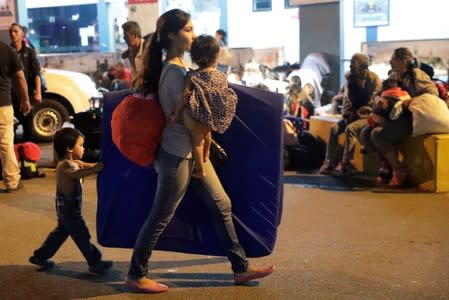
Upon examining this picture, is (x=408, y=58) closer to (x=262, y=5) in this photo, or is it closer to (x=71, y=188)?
(x=71, y=188)

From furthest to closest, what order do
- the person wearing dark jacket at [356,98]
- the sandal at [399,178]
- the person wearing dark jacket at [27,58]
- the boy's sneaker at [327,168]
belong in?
the person wearing dark jacket at [27,58], the boy's sneaker at [327,168], the person wearing dark jacket at [356,98], the sandal at [399,178]

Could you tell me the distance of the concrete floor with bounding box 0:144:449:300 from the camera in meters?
4.33

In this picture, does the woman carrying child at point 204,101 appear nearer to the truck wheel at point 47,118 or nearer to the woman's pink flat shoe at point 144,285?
the woman's pink flat shoe at point 144,285

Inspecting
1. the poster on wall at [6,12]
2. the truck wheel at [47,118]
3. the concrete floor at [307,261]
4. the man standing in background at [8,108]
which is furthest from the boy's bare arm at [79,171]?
the poster on wall at [6,12]

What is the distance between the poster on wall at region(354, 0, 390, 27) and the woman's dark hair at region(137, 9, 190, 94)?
31.6 ft


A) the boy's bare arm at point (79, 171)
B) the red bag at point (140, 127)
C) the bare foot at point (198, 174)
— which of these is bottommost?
the boy's bare arm at point (79, 171)

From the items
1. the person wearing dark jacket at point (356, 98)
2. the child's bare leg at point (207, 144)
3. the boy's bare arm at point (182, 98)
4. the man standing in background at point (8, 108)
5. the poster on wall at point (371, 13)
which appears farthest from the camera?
the poster on wall at point (371, 13)

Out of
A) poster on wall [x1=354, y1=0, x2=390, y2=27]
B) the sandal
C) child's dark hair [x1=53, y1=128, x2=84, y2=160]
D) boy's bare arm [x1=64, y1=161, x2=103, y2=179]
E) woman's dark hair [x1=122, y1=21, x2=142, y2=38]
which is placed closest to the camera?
boy's bare arm [x1=64, y1=161, x2=103, y2=179]

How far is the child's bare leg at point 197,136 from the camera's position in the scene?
12.8 ft

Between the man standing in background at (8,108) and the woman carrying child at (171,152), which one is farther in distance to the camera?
the man standing in background at (8,108)

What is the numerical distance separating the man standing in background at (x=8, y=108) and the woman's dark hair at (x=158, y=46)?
3616 mm

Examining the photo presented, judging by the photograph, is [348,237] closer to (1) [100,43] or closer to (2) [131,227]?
(2) [131,227]

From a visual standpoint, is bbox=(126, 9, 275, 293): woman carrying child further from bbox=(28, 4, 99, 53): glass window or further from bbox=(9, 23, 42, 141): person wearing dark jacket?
bbox=(28, 4, 99, 53): glass window

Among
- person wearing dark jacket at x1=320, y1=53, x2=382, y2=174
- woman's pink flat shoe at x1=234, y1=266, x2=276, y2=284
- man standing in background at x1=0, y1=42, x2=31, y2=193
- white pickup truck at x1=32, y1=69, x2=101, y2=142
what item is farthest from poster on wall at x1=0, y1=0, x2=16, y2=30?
woman's pink flat shoe at x1=234, y1=266, x2=276, y2=284
